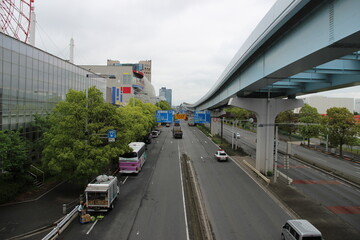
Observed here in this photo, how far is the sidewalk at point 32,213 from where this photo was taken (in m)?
13.0

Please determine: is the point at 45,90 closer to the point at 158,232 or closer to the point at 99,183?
the point at 99,183

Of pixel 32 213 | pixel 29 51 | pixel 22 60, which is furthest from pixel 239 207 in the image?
pixel 29 51

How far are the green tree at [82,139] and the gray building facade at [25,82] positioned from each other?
2.66 metres

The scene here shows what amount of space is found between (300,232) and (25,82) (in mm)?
25916

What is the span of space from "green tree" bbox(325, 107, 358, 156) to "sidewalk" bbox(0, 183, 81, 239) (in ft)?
129

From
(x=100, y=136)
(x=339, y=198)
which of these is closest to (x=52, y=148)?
(x=100, y=136)

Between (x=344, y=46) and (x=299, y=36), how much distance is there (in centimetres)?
240

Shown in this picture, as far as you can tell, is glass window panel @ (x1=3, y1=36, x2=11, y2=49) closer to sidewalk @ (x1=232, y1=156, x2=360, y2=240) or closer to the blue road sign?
the blue road sign

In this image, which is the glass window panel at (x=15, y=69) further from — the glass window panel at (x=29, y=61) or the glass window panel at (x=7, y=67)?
the glass window panel at (x=29, y=61)

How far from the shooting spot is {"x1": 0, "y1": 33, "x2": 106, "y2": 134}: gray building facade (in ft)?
65.5

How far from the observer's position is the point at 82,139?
18.0 m

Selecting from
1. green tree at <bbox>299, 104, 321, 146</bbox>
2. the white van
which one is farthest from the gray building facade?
green tree at <bbox>299, 104, 321, 146</bbox>

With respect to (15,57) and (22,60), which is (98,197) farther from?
(22,60)

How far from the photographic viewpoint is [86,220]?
1398 cm
